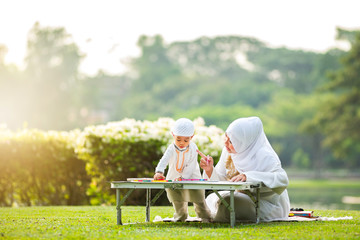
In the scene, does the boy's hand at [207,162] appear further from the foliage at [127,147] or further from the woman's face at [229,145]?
the foliage at [127,147]

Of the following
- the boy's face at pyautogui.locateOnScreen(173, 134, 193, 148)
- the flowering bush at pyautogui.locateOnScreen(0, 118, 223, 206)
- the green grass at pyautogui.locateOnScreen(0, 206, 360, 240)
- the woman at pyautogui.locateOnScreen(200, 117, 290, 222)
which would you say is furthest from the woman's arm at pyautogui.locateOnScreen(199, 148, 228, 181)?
the flowering bush at pyautogui.locateOnScreen(0, 118, 223, 206)

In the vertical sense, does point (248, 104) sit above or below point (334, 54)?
below

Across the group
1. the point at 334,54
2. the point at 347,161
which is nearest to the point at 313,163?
the point at 347,161

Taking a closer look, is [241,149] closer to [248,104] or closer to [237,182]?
[237,182]

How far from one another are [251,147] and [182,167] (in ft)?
2.66

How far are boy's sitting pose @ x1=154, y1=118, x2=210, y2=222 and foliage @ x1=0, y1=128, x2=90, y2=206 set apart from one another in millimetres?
5435

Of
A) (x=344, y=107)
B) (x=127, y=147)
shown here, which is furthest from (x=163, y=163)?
(x=344, y=107)

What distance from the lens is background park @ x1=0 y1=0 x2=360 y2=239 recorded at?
7.61m

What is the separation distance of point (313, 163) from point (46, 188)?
44764 mm

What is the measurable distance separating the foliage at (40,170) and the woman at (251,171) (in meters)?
5.61

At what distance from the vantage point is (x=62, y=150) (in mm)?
11805

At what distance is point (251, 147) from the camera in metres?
6.65

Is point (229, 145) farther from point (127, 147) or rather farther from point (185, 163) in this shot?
point (127, 147)

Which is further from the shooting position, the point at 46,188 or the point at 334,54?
Answer: the point at 334,54
